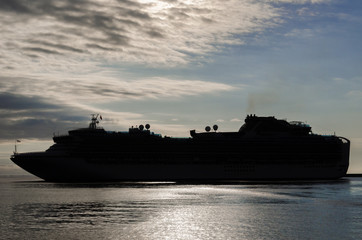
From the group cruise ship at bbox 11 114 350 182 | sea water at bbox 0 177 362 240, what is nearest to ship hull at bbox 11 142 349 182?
cruise ship at bbox 11 114 350 182

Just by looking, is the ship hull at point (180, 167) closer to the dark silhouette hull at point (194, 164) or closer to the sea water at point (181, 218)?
the dark silhouette hull at point (194, 164)

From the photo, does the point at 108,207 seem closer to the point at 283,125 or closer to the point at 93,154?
the point at 93,154

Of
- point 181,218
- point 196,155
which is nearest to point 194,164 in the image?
point 196,155

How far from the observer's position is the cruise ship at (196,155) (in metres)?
99.1

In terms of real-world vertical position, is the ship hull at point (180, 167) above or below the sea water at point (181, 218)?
above

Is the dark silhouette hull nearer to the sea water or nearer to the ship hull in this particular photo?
the ship hull

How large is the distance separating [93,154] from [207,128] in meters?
28.9

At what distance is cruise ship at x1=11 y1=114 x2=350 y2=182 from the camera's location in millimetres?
99125

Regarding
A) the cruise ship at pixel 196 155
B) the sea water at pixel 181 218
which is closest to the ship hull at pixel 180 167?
the cruise ship at pixel 196 155

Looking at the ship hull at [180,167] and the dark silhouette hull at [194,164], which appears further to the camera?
the dark silhouette hull at [194,164]

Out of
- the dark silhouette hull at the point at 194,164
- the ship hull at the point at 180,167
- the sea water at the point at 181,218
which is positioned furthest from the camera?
the dark silhouette hull at the point at 194,164

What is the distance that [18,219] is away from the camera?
46.4 meters

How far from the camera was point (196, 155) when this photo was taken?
10538 centimetres

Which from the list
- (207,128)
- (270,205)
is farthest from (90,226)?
(207,128)
